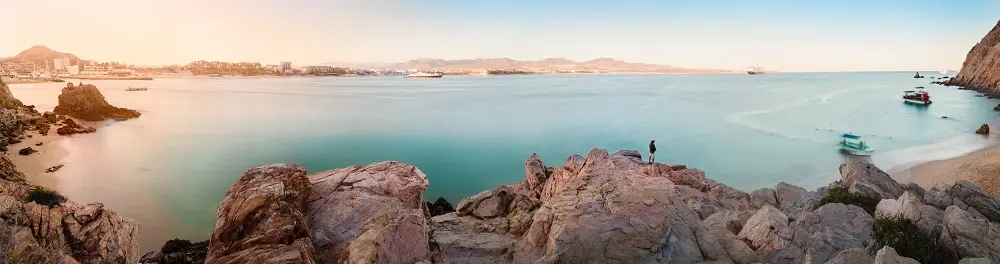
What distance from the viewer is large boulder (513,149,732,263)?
779cm

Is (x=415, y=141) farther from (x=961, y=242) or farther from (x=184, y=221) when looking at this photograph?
(x=961, y=242)

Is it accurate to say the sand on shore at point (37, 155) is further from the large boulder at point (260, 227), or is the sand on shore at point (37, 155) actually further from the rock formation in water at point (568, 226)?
the rock formation in water at point (568, 226)

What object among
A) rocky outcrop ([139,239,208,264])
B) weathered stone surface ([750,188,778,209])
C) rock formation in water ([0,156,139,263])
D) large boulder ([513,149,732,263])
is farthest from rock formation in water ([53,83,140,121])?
weathered stone surface ([750,188,778,209])

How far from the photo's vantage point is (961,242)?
779 cm

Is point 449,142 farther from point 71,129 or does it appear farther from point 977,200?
point 977,200

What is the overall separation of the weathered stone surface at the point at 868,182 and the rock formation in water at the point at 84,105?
5716 cm

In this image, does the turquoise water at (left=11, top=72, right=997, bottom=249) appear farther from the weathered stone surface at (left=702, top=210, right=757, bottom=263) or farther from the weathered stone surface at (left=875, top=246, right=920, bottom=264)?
the weathered stone surface at (left=875, top=246, right=920, bottom=264)

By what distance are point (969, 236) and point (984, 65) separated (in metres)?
106

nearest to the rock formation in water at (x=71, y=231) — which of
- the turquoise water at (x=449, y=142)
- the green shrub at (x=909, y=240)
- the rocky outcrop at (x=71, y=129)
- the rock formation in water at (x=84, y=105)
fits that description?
the turquoise water at (x=449, y=142)

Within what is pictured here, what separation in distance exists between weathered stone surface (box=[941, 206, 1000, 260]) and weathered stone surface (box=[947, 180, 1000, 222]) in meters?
2.88

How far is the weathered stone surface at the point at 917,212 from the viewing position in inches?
334

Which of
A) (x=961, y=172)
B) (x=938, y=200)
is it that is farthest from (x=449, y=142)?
(x=938, y=200)

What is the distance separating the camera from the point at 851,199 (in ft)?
36.9

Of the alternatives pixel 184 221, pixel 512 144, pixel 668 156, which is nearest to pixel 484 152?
pixel 512 144
